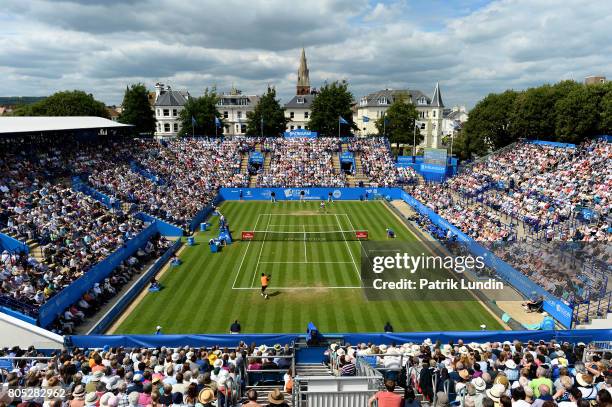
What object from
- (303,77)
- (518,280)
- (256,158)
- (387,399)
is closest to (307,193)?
(256,158)

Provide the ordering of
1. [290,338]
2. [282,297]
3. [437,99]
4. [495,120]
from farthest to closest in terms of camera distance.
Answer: [437,99], [495,120], [282,297], [290,338]

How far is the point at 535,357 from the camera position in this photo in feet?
42.2

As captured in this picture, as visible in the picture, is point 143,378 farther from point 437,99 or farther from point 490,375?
point 437,99

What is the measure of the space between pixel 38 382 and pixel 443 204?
3950 centimetres

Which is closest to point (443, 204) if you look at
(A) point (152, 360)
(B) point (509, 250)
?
(B) point (509, 250)

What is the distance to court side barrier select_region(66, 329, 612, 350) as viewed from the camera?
17016 millimetres

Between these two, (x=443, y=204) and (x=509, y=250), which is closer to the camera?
(x=509, y=250)

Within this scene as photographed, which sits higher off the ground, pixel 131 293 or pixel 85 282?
pixel 85 282

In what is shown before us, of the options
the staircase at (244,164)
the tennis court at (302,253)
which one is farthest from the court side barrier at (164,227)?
the staircase at (244,164)

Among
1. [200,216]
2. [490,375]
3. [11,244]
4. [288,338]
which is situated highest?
[11,244]

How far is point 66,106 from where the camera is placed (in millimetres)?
82312

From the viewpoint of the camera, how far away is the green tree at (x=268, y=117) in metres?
88.9

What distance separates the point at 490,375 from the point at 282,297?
14.9 m

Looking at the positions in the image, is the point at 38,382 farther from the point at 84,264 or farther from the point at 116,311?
the point at 84,264
